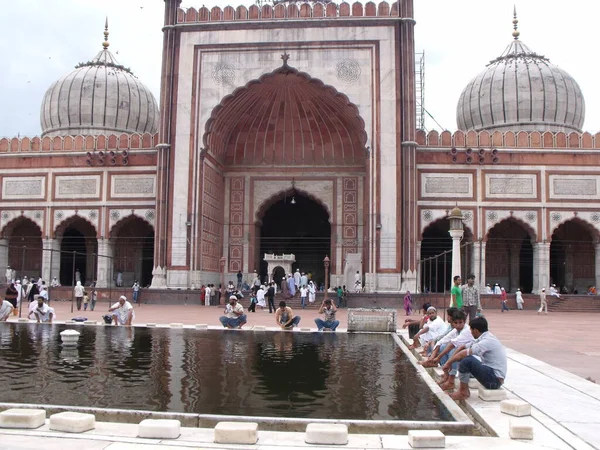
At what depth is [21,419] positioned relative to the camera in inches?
139

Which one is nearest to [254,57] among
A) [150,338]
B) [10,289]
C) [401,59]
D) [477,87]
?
[401,59]

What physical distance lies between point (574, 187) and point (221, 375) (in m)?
16.7

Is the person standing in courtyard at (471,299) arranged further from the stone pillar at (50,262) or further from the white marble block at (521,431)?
the stone pillar at (50,262)

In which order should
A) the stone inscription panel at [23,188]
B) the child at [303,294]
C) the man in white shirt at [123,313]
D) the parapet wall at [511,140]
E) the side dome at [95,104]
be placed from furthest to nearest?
the side dome at [95,104] < the stone inscription panel at [23,188] < the parapet wall at [511,140] < the child at [303,294] < the man in white shirt at [123,313]

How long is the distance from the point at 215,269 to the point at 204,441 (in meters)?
17.6

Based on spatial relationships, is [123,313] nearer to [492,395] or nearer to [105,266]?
[492,395]

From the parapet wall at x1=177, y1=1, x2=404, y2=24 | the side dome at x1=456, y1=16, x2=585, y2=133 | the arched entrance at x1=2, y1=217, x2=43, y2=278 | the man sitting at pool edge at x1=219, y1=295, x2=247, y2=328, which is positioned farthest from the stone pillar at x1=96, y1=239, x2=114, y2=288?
the side dome at x1=456, y1=16, x2=585, y2=133

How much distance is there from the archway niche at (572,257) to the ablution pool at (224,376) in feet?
47.2

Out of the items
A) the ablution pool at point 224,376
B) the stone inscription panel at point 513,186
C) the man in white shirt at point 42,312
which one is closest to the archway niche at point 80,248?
the man in white shirt at point 42,312

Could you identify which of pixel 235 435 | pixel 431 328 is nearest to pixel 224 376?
pixel 235 435

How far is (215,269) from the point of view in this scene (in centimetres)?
2080

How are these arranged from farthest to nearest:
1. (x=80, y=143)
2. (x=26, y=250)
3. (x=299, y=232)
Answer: (x=299, y=232) → (x=26, y=250) → (x=80, y=143)

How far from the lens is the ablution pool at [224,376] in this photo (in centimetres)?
420

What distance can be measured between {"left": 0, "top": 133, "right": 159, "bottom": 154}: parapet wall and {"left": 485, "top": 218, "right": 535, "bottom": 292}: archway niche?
11273 millimetres
